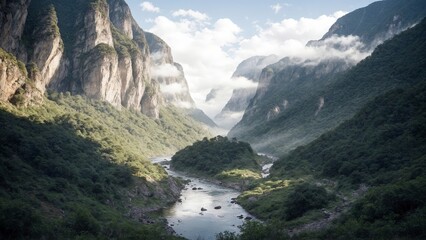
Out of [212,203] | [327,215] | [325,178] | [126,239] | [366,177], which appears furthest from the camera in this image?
[325,178]

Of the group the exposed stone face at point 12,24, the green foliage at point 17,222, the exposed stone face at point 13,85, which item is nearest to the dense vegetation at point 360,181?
the green foliage at point 17,222

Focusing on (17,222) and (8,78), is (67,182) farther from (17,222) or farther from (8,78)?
(8,78)

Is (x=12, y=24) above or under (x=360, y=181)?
above

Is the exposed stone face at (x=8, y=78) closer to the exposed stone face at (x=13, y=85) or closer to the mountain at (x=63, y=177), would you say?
the exposed stone face at (x=13, y=85)

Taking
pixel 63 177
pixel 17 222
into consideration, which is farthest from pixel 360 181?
pixel 17 222

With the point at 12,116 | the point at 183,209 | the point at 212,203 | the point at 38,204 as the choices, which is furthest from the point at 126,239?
the point at 12,116

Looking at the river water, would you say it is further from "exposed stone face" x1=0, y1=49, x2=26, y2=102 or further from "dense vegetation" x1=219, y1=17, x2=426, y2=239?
"exposed stone face" x1=0, y1=49, x2=26, y2=102

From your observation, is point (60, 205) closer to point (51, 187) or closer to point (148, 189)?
point (51, 187)
